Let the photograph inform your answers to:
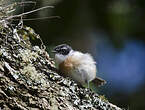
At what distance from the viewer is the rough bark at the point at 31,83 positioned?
12.4 ft

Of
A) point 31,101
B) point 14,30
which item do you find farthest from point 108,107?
point 14,30

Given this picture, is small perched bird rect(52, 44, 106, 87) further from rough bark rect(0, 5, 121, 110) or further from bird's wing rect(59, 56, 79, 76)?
rough bark rect(0, 5, 121, 110)

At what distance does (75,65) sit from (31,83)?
1134mm

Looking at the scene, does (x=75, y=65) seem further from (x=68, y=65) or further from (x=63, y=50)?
(x=63, y=50)

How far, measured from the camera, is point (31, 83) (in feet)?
12.7

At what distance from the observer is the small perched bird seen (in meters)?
4.77

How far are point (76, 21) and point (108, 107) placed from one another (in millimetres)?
4534

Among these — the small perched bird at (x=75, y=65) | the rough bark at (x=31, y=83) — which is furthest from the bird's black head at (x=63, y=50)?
the rough bark at (x=31, y=83)

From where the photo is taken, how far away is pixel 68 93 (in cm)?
405

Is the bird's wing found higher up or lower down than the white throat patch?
lower down

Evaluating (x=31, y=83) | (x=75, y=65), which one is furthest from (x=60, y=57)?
(x=31, y=83)

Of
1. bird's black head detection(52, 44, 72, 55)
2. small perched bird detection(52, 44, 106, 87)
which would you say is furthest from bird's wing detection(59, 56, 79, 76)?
bird's black head detection(52, 44, 72, 55)

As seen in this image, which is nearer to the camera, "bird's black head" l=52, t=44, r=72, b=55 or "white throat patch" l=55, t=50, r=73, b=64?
"white throat patch" l=55, t=50, r=73, b=64

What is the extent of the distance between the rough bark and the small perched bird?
0.46 m
